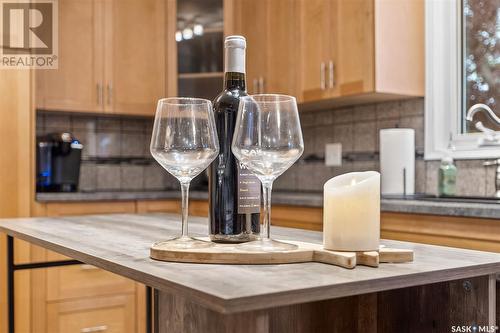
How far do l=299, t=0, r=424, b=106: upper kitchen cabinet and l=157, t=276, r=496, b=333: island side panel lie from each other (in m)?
1.80

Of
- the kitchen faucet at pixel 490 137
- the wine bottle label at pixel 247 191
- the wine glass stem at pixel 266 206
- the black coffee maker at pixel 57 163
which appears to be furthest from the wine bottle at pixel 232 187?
the black coffee maker at pixel 57 163

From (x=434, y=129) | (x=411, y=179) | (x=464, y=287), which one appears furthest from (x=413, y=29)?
(x=464, y=287)

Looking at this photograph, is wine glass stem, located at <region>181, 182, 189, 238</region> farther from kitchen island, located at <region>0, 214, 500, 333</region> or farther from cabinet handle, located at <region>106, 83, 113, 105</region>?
cabinet handle, located at <region>106, 83, 113, 105</region>

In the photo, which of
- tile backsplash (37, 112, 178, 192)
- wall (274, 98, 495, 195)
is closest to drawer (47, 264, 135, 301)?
tile backsplash (37, 112, 178, 192)

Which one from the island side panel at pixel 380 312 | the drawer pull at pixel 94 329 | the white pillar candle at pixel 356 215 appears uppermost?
the white pillar candle at pixel 356 215

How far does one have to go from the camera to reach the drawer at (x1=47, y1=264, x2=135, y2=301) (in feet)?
9.92

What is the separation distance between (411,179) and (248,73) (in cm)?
119

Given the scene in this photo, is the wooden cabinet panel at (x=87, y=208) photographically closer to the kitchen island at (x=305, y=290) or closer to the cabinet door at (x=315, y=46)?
the cabinet door at (x=315, y=46)

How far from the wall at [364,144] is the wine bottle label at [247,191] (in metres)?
1.77

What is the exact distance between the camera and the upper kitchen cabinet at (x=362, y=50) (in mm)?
2748

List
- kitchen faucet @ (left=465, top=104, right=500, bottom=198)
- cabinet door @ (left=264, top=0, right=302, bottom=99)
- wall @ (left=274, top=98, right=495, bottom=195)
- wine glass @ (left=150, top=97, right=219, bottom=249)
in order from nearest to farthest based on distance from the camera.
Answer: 1. wine glass @ (left=150, top=97, right=219, bottom=249)
2. kitchen faucet @ (left=465, top=104, right=500, bottom=198)
3. wall @ (left=274, top=98, right=495, bottom=195)
4. cabinet door @ (left=264, top=0, right=302, bottom=99)

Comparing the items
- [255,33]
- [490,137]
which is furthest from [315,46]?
[490,137]

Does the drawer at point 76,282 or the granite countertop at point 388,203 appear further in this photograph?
the drawer at point 76,282

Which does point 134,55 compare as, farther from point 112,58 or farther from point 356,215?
point 356,215
